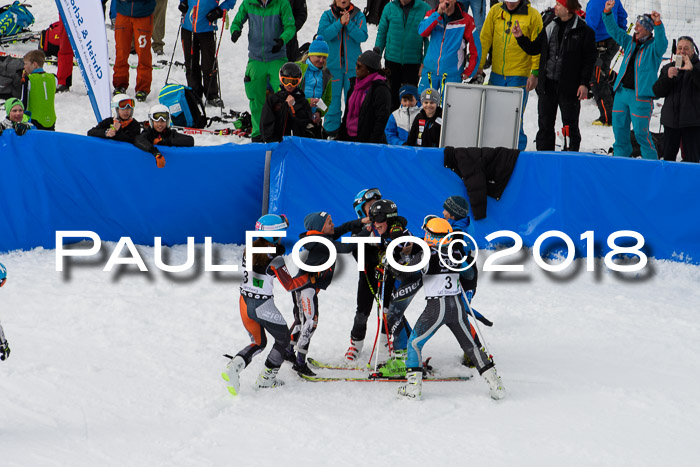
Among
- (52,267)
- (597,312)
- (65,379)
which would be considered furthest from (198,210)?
(597,312)

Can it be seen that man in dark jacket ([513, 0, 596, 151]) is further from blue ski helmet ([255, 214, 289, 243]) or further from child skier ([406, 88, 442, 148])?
blue ski helmet ([255, 214, 289, 243])

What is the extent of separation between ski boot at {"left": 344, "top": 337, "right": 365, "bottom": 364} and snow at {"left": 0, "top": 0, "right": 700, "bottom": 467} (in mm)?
123

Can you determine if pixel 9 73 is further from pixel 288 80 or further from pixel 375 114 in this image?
pixel 375 114

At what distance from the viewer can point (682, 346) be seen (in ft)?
27.2

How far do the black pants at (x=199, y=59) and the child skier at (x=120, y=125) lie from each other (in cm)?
364

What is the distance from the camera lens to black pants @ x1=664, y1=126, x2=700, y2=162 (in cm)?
1040

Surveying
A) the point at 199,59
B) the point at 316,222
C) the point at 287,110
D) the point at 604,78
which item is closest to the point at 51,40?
the point at 199,59

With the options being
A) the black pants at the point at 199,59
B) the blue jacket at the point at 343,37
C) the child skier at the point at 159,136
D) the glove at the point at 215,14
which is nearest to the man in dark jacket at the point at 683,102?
the blue jacket at the point at 343,37

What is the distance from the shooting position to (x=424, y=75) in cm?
1171

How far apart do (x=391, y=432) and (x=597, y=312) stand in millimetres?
3229

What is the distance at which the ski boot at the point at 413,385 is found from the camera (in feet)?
23.6

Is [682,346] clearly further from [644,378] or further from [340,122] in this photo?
[340,122]

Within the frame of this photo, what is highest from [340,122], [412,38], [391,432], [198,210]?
[412,38]

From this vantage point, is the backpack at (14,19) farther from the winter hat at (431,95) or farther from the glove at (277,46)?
the winter hat at (431,95)
